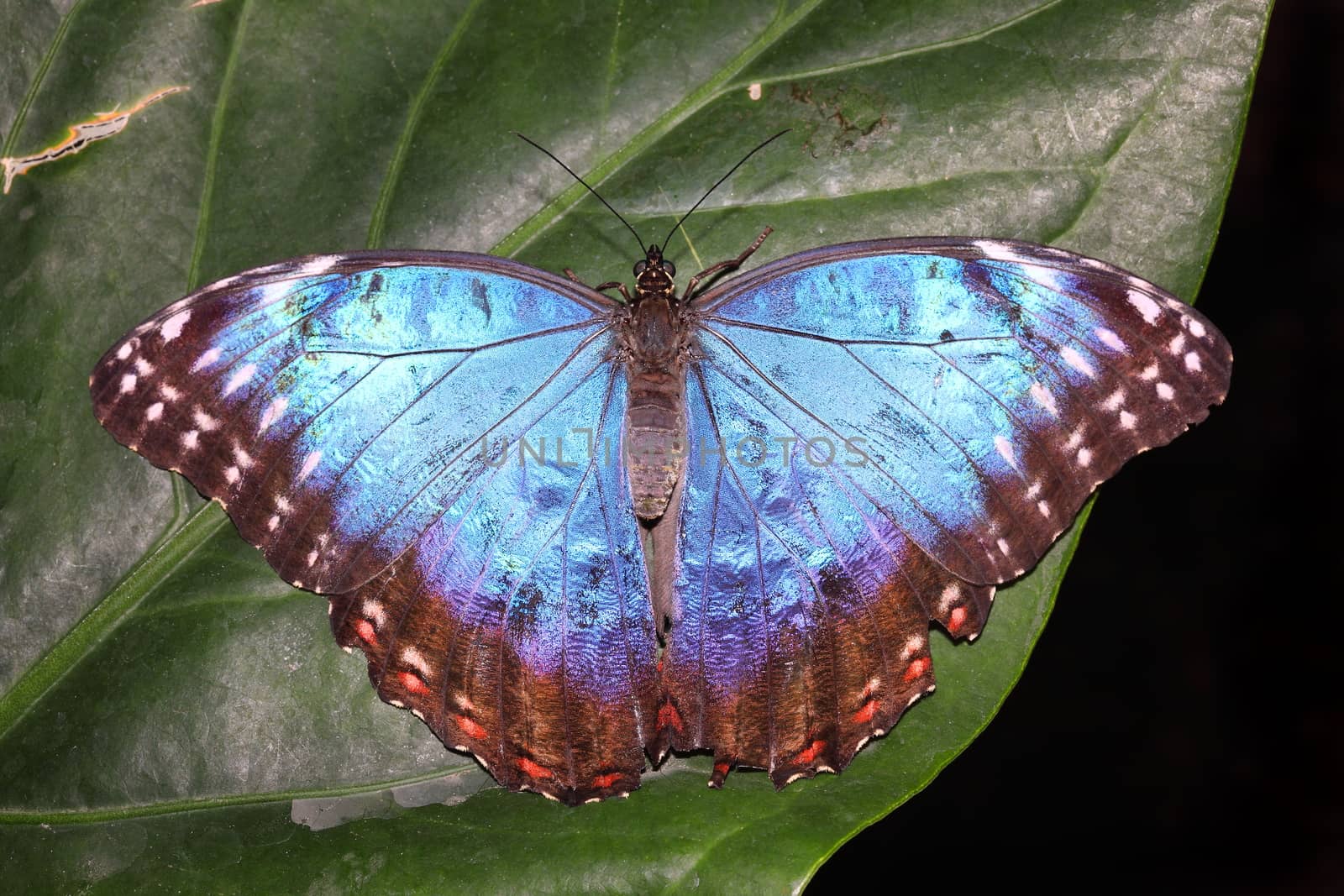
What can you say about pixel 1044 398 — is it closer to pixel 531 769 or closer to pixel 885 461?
pixel 885 461

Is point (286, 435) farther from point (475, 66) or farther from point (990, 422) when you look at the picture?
point (990, 422)

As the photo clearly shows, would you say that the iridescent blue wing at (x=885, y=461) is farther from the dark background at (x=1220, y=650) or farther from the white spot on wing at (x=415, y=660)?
the dark background at (x=1220, y=650)

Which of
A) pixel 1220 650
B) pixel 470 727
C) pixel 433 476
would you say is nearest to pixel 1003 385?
pixel 433 476

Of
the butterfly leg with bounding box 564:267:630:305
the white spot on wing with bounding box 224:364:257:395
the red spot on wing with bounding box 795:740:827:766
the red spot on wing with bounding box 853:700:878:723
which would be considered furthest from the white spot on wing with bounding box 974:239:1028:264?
the white spot on wing with bounding box 224:364:257:395

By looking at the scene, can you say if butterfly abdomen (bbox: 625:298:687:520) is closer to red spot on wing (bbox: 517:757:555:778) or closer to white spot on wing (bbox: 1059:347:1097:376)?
red spot on wing (bbox: 517:757:555:778)

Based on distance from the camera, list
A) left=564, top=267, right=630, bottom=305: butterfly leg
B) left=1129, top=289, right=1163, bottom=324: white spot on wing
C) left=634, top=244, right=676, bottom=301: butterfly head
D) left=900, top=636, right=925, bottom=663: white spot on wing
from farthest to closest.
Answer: left=564, top=267, right=630, bottom=305: butterfly leg, left=634, top=244, right=676, bottom=301: butterfly head, left=900, top=636, right=925, bottom=663: white spot on wing, left=1129, top=289, right=1163, bottom=324: white spot on wing

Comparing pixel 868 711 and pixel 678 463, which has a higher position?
pixel 678 463

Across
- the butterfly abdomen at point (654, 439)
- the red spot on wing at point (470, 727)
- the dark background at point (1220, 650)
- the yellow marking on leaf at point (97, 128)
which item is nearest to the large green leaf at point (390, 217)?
the yellow marking on leaf at point (97, 128)
